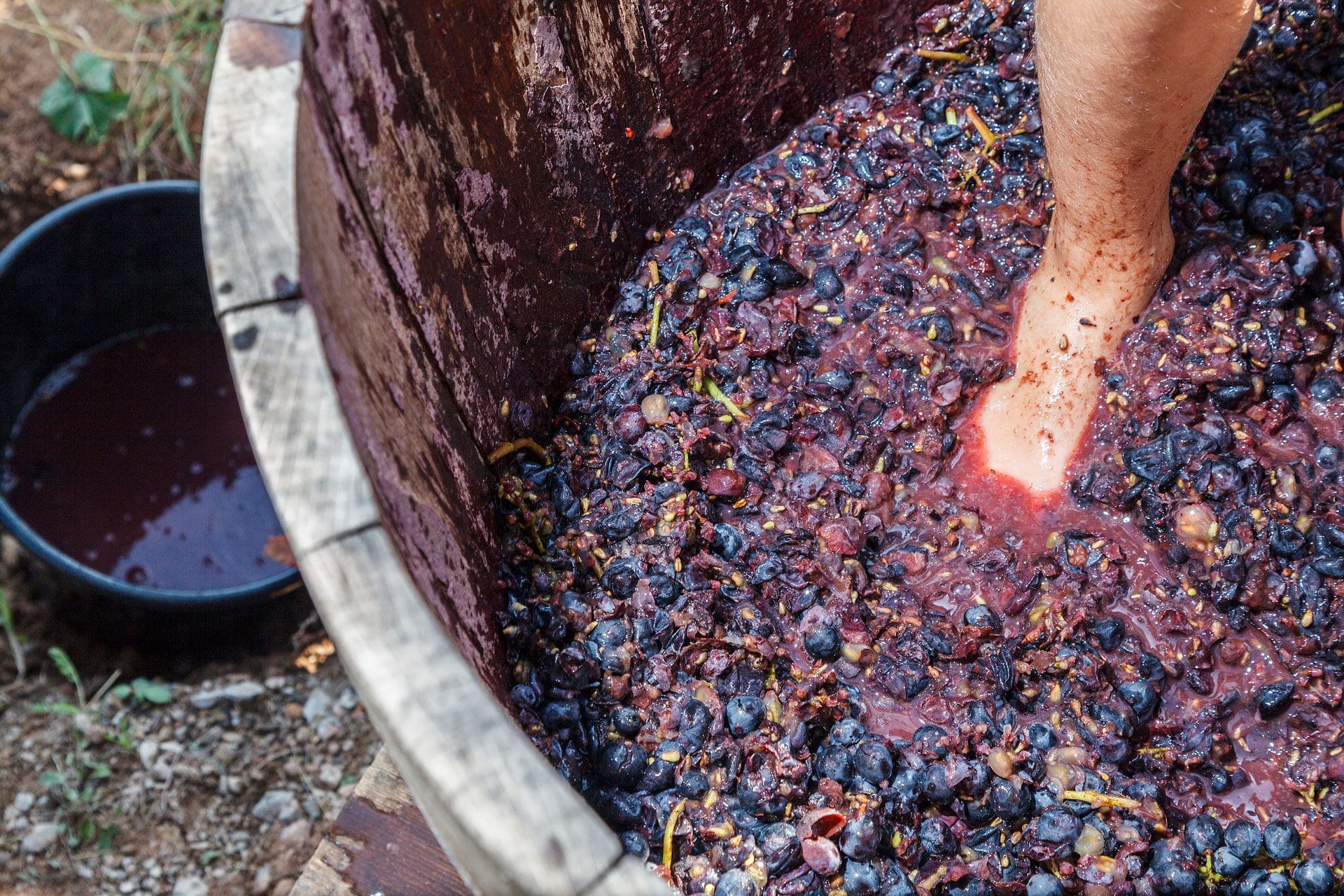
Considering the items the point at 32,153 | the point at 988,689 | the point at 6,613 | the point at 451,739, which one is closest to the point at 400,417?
the point at 451,739

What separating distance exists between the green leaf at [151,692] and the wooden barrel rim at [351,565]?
228cm

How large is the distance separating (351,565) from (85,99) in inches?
128

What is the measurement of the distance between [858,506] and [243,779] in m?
2.10

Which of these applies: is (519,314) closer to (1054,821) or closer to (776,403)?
(776,403)

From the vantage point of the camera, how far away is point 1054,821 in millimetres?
2012

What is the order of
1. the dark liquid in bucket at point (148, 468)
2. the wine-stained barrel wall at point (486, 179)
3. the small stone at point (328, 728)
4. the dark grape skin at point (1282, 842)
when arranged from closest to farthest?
the wine-stained barrel wall at point (486, 179)
the dark grape skin at point (1282, 842)
the small stone at point (328, 728)
the dark liquid in bucket at point (148, 468)

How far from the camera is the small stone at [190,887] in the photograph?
3.03 m

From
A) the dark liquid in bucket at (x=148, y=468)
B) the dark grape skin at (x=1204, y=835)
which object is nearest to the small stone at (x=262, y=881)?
the dark liquid in bucket at (x=148, y=468)

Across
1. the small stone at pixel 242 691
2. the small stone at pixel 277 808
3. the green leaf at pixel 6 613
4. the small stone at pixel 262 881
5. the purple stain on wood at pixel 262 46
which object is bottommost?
the small stone at pixel 262 881

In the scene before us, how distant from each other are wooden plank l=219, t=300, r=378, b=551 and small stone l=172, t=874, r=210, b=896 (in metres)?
2.29

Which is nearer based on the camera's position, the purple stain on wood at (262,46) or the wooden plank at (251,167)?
the wooden plank at (251,167)

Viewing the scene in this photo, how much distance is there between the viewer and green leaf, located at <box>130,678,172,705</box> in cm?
329

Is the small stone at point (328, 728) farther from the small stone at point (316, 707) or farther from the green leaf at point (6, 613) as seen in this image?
the green leaf at point (6, 613)

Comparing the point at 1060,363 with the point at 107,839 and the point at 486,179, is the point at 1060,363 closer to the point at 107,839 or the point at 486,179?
the point at 486,179
